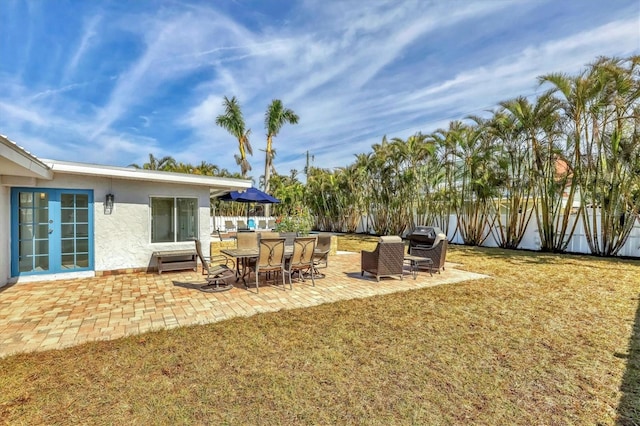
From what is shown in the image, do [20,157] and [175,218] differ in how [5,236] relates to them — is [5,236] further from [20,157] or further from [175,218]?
[175,218]

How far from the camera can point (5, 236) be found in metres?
6.41

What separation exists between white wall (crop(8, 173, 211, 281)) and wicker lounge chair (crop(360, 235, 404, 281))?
18.0ft

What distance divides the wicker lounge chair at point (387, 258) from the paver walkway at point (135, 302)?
0.23 m

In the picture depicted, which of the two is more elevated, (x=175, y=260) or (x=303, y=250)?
(x=303, y=250)

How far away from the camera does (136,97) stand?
16.5 metres

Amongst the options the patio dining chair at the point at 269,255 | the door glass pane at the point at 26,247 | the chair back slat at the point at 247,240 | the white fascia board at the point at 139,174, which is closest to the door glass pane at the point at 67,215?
the door glass pane at the point at 26,247

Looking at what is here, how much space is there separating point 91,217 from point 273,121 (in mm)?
13749

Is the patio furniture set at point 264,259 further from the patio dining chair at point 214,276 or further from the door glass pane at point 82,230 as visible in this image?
the door glass pane at point 82,230

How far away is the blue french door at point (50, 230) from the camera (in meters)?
6.77

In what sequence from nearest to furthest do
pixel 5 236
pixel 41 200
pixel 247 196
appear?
pixel 5 236
pixel 41 200
pixel 247 196

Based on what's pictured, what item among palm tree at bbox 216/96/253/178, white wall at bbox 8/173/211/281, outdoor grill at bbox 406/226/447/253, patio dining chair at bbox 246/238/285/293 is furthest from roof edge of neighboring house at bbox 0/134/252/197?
palm tree at bbox 216/96/253/178

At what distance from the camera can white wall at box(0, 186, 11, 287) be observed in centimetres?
624

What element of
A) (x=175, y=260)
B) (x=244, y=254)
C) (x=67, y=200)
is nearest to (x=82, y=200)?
(x=67, y=200)

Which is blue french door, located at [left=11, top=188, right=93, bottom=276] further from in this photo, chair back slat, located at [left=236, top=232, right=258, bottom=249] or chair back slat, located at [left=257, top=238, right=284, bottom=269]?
chair back slat, located at [left=257, top=238, right=284, bottom=269]
